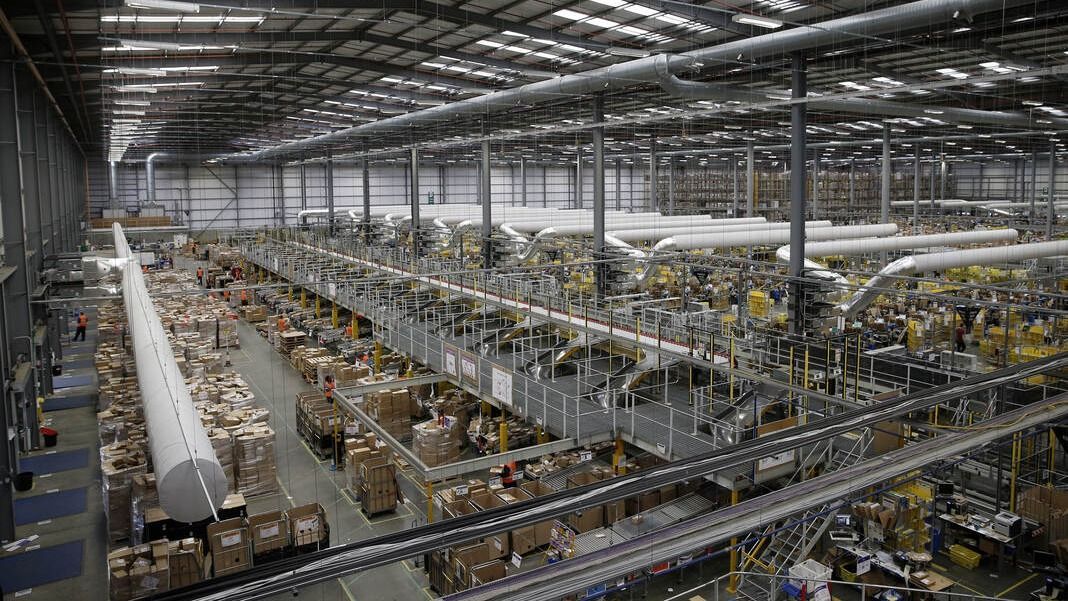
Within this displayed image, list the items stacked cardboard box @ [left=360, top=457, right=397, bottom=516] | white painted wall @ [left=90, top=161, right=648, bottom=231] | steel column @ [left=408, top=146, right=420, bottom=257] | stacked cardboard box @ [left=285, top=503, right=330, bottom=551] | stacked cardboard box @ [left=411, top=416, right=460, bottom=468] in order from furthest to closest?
white painted wall @ [left=90, top=161, right=648, bottom=231], steel column @ [left=408, top=146, right=420, bottom=257], stacked cardboard box @ [left=411, top=416, right=460, bottom=468], stacked cardboard box @ [left=360, top=457, right=397, bottom=516], stacked cardboard box @ [left=285, top=503, right=330, bottom=551]

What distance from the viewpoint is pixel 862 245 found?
1595cm

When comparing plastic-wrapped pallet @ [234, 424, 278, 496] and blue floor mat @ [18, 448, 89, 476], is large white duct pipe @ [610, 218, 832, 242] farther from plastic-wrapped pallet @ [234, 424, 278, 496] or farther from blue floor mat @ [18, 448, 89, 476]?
blue floor mat @ [18, 448, 89, 476]

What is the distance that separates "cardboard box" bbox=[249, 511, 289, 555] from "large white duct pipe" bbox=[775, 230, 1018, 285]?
1019 cm

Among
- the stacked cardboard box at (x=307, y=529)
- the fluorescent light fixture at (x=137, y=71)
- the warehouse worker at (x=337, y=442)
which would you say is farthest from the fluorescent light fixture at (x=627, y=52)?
the stacked cardboard box at (x=307, y=529)

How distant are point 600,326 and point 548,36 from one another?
5922mm

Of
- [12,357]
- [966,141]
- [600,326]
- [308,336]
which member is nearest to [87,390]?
[12,357]

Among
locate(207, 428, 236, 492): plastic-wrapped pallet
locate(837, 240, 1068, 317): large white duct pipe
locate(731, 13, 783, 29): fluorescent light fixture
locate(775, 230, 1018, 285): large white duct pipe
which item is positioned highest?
locate(731, 13, 783, 29): fluorescent light fixture

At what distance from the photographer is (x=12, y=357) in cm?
1321

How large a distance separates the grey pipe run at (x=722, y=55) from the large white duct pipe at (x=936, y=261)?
399 centimetres

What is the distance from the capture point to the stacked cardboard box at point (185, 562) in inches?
340

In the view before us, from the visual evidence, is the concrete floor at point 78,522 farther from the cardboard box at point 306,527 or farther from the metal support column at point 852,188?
the metal support column at point 852,188

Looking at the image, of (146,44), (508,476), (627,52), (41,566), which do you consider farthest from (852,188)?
(41,566)

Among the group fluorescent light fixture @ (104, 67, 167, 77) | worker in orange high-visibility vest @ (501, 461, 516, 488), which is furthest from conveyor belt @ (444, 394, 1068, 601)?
fluorescent light fixture @ (104, 67, 167, 77)

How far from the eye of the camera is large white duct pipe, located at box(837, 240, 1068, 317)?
13.2 metres
